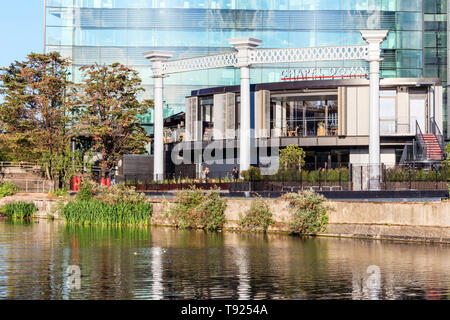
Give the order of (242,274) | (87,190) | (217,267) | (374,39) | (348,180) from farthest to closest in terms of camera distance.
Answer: (374,39)
(87,190)
(348,180)
(217,267)
(242,274)

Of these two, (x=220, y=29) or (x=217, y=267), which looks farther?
(x=220, y=29)

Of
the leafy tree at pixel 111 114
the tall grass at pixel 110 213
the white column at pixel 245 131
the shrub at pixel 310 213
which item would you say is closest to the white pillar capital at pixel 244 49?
the white column at pixel 245 131

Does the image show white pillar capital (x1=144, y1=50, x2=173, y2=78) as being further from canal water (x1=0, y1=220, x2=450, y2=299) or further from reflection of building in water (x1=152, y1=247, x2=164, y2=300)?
reflection of building in water (x1=152, y1=247, x2=164, y2=300)

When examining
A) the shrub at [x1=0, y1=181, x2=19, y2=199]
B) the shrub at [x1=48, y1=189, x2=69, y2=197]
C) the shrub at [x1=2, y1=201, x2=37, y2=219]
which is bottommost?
the shrub at [x1=2, y1=201, x2=37, y2=219]

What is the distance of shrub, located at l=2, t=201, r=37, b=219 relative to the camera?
49312 millimetres

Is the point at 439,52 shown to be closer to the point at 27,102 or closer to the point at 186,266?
the point at 27,102

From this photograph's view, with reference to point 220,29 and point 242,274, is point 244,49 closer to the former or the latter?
point 242,274

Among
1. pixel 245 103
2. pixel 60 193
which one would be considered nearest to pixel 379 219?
pixel 245 103

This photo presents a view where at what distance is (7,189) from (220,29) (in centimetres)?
3209

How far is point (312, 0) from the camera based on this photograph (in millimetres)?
79500

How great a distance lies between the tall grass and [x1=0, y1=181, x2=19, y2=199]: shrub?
465 inches

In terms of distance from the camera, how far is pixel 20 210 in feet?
162

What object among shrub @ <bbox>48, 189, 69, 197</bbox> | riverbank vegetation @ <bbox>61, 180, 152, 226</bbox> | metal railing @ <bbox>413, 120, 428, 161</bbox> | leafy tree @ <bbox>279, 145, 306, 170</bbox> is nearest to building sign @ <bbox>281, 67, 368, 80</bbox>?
metal railing @ <bbox>413, 120, 428, 161</bbox>
